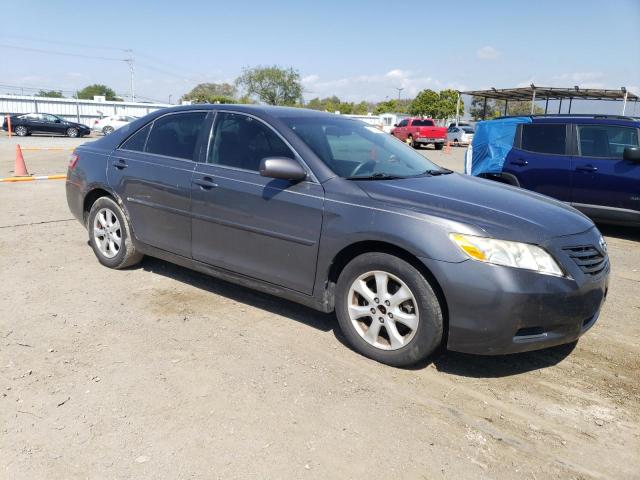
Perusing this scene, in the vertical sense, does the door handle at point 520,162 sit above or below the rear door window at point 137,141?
below

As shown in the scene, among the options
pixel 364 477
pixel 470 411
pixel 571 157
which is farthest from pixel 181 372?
pixel 571 157

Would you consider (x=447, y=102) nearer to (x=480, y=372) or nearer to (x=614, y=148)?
(x=614, y=148)

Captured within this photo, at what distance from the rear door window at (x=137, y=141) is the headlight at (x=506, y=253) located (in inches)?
125

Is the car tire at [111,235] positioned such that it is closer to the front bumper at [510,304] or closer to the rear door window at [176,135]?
the rear door window at [176,135]

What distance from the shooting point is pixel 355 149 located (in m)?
4.26

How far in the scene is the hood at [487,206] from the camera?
3230 millimetres

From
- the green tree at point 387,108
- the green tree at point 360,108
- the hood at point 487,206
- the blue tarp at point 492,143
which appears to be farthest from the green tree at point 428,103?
the hood at point 487,206

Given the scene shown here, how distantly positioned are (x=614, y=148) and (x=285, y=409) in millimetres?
6571

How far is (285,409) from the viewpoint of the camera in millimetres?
2984

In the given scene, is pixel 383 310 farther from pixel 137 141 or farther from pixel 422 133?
pixel 422 133

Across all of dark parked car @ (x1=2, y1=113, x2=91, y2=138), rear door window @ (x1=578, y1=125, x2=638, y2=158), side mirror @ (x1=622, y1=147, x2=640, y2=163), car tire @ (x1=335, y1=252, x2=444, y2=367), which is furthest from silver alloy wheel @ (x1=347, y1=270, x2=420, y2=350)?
dark parked car @ (x1=2, y1=113, x2=91, y2=138)

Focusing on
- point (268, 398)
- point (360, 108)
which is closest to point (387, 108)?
point (360, 108)

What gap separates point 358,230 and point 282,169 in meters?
0.71

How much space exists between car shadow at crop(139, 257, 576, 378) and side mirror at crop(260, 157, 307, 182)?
1.19m
